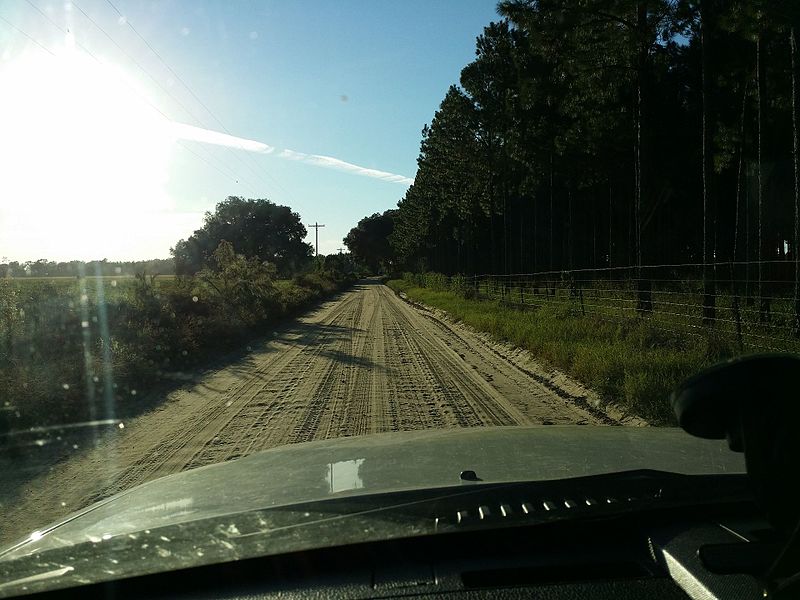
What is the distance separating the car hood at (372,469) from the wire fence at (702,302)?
22.5 feet

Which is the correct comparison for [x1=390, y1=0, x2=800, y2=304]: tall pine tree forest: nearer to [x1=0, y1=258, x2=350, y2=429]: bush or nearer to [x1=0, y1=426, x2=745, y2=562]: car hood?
[x1=0, y1=426, x2=745, y2=562]: car hood

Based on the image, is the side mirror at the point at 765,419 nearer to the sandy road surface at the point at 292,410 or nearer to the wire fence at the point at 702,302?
the sandy road surface at the point at 292,410

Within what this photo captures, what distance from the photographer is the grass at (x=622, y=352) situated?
8928 millimetres

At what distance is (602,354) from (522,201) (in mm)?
39277

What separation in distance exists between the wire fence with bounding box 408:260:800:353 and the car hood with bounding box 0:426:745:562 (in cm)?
685

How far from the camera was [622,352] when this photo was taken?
1180 centimetres

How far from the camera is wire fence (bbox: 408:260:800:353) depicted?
432 inches

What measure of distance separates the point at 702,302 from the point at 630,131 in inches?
519

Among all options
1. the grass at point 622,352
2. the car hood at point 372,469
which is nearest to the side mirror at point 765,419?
the car hood at point 372,469

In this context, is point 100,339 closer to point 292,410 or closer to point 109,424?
point 109,424

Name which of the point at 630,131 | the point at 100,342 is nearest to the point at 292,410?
the point at 100,342

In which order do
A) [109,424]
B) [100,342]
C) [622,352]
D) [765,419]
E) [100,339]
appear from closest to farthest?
[765,419]
[109,424]
[622,352]
[100,342]
[100,339]

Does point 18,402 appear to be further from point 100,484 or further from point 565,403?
point 565,403

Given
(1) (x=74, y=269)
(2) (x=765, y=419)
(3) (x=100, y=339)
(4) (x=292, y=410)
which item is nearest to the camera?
(2) (x=765, y=419)
